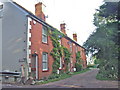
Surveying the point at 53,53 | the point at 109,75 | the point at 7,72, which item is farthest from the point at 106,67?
the point at 7,72

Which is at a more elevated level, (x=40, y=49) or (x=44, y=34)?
(x=44, y=34)

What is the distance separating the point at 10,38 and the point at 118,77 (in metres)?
10.6

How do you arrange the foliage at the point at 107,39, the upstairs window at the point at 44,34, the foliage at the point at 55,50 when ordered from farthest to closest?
the foliage at the point at 55,50
the upstairs window at the point at 44,34
the foliage at the point at 107,39

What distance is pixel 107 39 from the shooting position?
52.6 feet

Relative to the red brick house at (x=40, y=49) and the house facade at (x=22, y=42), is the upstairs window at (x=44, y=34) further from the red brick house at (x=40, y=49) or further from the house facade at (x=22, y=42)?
the house facade at (x=22, y=42)

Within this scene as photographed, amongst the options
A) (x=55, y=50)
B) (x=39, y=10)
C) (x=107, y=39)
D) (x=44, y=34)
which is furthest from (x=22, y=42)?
(x=107, y=39)

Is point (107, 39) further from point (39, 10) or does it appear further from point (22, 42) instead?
point (39, 10)

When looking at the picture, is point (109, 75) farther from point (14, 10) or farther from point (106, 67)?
point (14, 10)

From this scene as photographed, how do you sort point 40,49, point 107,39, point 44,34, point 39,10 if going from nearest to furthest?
point 107,39 → point 40,49 → point 44,34 → point 39,10

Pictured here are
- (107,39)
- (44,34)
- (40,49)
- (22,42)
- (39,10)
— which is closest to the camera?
(22,42)

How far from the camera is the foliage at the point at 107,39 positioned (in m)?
13.0

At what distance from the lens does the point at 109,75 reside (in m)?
16.4

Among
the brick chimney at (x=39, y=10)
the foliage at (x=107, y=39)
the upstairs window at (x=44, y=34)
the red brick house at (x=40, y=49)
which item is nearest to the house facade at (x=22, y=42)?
the red brick house at (x=40, y=49)

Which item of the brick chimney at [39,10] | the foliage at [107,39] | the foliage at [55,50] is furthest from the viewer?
the brick chimney at [39,10]
